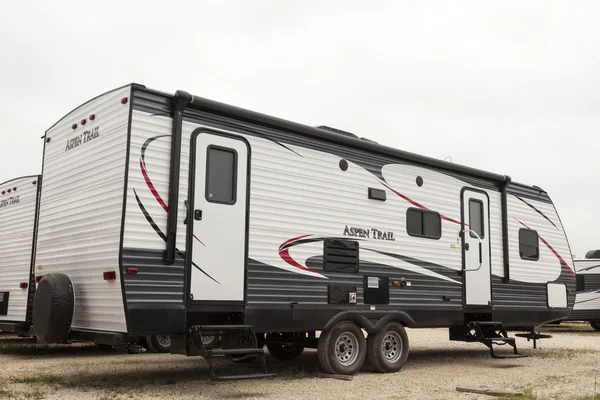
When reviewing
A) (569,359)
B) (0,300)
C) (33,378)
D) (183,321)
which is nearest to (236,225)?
(183,321)

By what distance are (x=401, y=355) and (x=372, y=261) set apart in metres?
1.61

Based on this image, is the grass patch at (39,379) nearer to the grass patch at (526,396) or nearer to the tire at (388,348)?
the tire at (388,348)

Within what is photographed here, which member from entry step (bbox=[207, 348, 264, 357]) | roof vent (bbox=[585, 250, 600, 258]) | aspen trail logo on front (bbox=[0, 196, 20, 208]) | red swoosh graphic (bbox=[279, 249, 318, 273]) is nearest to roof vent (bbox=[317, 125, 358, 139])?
red swoosh graphic (bbox=[279, 249, 318, 273])

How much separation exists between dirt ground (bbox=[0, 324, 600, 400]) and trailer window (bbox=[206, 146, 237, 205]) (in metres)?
2.39

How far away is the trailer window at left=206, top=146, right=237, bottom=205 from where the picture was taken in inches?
315

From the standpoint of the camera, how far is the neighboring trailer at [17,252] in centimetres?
1100

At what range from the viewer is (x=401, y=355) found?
1012 centimetres

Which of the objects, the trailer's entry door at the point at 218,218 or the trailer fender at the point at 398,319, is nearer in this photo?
the trailer's entry door at the point at 218,218

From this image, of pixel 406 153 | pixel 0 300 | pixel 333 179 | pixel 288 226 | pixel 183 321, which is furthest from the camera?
pixel 0 300

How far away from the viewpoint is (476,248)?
11.4 meters

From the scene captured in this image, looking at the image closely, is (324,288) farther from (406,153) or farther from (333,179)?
(406,153)

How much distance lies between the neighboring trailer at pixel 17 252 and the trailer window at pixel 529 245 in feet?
29.2

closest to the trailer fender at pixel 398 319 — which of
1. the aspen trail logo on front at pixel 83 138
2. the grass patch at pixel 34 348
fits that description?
the aspen trail logo on front at pixel 83 138

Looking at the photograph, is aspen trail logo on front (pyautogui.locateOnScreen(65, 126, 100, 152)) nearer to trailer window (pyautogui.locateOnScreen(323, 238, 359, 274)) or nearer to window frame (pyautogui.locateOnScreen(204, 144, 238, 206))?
window frame (pyautogui.locateOnScreen(204, 144, 238, 206))
